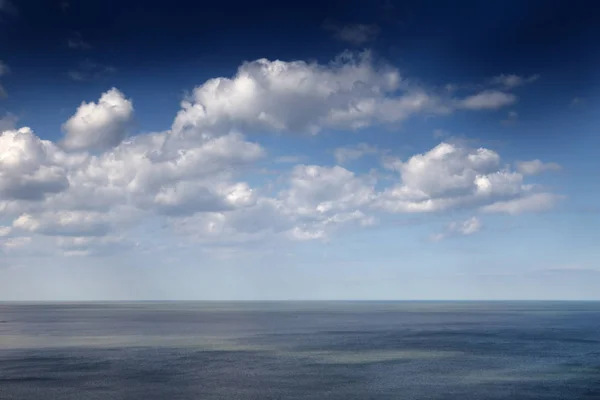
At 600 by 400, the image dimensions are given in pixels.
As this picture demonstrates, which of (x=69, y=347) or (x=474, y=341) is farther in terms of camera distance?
(x=474, y=341)

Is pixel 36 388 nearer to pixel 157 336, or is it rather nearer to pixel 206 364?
pixel 206 364

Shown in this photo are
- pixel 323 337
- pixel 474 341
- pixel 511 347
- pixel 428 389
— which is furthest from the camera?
pixel 323 337

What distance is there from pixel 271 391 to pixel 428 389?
54.0ft

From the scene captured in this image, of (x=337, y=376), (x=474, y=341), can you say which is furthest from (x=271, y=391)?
(x=474, y=341)

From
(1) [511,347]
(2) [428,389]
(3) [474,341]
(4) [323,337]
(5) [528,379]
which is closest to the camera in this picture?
(2) [428,389]

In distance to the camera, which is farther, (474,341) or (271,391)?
(474,341)

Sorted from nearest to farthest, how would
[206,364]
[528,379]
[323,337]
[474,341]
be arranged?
[528,379], [206,364], [474,341], [323,337]

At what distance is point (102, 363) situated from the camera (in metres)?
76.3

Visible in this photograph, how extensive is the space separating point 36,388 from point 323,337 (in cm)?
7154

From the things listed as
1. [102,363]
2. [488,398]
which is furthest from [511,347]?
[102,363]

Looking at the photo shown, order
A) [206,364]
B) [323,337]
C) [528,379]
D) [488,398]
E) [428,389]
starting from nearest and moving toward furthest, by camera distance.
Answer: [488,398], [428,389], [528,379], [206,364], [323,337]

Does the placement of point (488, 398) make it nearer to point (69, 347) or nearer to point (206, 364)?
point (206, 364)

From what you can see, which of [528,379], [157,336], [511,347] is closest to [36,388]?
[528,379]

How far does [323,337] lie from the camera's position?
121m
